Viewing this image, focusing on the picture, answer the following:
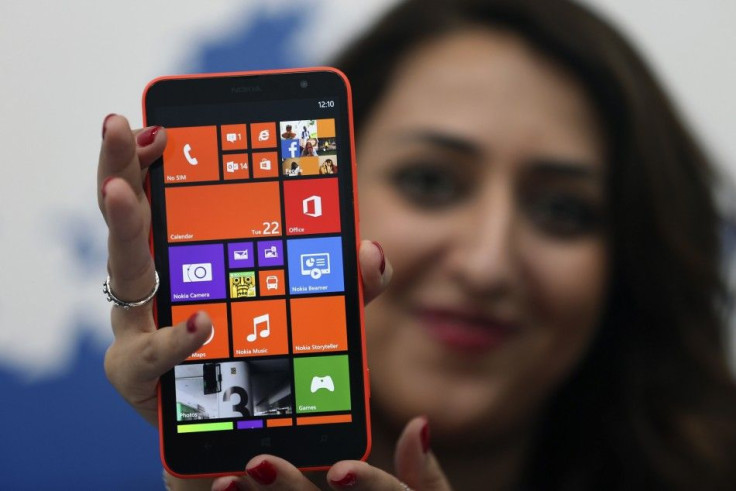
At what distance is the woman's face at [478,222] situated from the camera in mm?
836

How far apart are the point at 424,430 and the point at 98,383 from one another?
19.9 inches

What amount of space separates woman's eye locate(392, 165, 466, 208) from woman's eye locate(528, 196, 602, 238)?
10cm

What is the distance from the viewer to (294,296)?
594mm

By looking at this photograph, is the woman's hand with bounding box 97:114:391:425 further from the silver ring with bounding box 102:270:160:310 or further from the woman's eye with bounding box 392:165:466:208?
the woman's eye with bounding box 392:165:466:208

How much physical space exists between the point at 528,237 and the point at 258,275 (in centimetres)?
39

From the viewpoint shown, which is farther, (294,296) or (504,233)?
(504,233)

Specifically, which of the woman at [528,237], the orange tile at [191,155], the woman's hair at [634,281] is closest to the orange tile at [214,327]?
the orange tile at [191,155]

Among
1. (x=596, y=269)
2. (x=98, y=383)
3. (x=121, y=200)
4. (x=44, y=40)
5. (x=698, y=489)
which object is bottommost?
(x=698, y=489)

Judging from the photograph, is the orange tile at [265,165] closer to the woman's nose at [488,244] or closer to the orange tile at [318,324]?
the orange tile at [318,324]

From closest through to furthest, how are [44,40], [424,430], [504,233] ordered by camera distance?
[424,430], [504,233], [44,40]

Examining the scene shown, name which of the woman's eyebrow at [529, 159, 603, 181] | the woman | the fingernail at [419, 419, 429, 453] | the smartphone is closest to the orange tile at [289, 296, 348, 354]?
the smartphone

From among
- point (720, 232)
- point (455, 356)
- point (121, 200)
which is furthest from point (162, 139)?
point (720, 232)

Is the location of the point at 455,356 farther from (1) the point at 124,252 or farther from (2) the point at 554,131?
(1) the point at 124,252

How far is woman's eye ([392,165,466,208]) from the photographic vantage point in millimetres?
857
